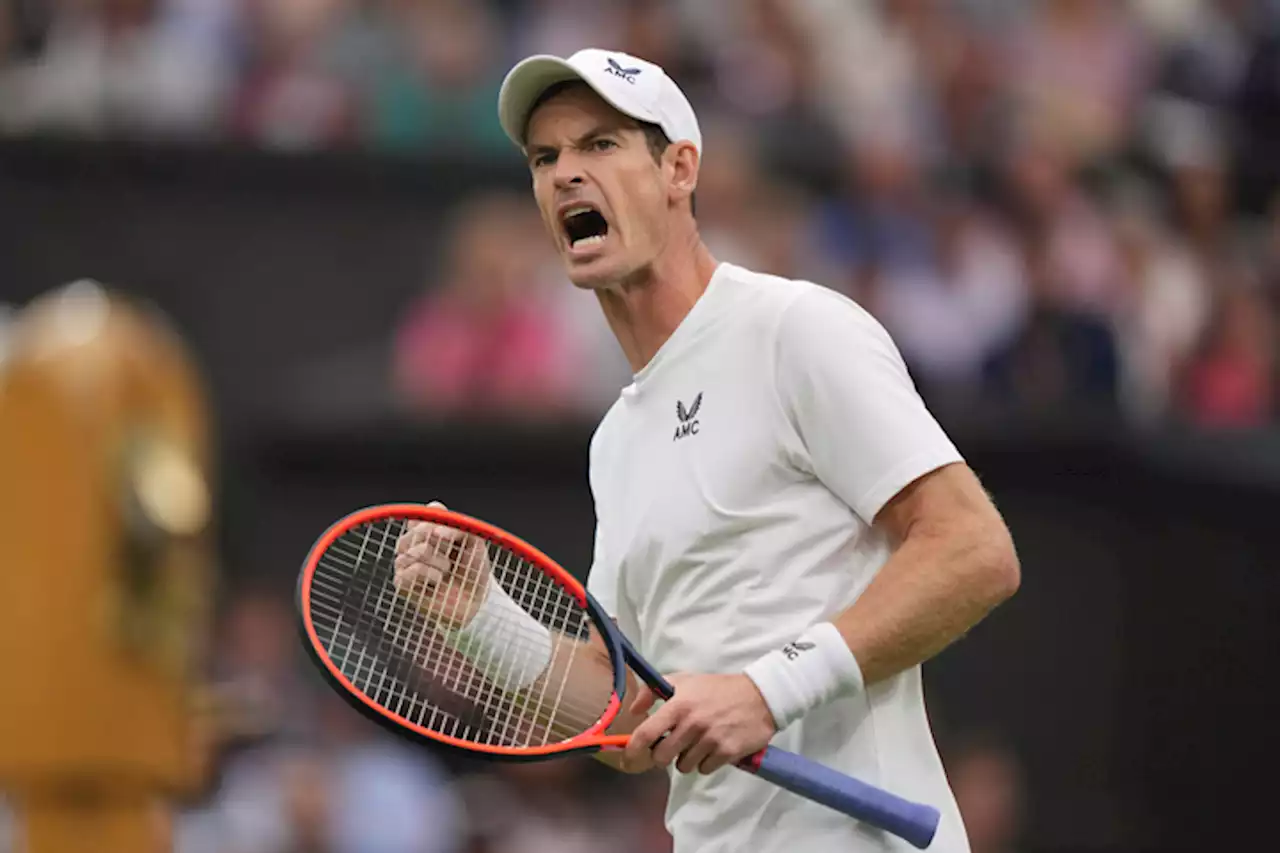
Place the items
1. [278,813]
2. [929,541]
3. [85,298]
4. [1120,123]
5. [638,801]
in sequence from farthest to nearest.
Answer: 1. [1120,123]
2. [638,801]
3. [278,813]
4. [929,541]
5. [85,298]

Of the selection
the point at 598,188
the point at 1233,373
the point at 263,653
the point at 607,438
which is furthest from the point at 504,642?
the point at 1233,373

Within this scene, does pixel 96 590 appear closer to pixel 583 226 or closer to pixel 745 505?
pixel 745 505

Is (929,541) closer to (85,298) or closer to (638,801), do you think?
(85,298)

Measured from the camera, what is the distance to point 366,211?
9.01 metres

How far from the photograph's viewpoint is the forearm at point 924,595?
3479 millimetres

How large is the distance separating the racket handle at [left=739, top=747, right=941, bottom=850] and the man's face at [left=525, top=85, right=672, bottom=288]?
94cm

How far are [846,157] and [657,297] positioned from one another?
228 inches

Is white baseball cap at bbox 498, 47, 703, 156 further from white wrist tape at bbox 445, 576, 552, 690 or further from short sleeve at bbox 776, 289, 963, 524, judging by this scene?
white wrist tape at bbox 445, 576, 552, 690

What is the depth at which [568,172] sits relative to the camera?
152 inches

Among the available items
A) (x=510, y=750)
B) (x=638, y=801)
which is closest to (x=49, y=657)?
(x=510, y=750)

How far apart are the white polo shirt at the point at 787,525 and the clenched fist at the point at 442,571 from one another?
0.30 meters

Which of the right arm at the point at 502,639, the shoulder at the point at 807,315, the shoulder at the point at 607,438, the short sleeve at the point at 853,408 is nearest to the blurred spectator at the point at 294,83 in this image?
the shoulder at the point at 607,438

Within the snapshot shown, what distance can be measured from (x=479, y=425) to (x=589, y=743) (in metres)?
4.72

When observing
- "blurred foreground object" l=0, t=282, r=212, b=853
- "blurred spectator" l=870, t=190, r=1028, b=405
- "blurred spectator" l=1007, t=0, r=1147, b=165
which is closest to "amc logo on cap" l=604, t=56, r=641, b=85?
"blurred foreground object" l=0, t=282, r=212, b=853
